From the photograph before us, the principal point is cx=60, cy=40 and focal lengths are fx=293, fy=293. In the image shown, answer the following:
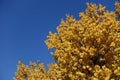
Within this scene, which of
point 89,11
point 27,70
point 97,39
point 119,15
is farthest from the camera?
point 27,70

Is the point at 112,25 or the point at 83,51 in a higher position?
the point at 112,25

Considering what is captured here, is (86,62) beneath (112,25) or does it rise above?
beneath

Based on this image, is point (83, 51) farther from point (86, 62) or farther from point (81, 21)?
point (81, 21)

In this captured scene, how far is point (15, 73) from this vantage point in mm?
19281

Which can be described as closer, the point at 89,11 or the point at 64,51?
the point at 64,51

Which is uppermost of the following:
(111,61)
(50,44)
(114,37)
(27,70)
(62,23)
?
(27,70)

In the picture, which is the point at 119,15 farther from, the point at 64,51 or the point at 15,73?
the point at 15,73

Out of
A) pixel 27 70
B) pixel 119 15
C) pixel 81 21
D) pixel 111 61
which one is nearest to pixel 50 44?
pixel 81 21

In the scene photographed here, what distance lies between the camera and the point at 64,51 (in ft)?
36.0

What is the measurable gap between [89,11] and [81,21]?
37.9 inches

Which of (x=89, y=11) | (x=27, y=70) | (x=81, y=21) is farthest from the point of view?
(x=27, y=70)

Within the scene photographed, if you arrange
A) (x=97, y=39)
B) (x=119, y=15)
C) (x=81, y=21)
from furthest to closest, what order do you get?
(x=119, y=15) → (x=81, y=21) → (x=97, y=39)

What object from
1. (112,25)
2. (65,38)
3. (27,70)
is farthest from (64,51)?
(27,70)

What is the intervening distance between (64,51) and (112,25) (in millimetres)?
2040
